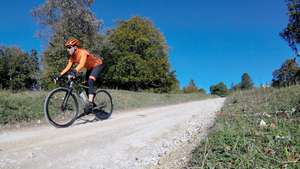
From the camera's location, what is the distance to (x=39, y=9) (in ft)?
86.5

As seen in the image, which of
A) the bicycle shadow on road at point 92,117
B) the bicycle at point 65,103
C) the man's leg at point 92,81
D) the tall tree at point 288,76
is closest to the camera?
the bicycle at point 65,103

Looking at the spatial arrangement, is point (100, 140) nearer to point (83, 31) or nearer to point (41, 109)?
point (41, 109)

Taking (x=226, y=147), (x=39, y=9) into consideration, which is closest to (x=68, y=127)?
(x=226, y=147)

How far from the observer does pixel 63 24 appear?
25.7m

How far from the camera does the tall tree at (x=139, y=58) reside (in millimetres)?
42062

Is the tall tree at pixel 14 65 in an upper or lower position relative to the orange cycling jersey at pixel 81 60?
upper

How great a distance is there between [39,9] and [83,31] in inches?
182

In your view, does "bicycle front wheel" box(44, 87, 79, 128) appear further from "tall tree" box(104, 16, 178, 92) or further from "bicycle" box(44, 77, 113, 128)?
"tall tree" box(104, 16, 178, 92)

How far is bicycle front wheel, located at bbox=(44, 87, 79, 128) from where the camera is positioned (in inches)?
280

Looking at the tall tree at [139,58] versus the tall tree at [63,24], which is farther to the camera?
the tall tree at [139,58]

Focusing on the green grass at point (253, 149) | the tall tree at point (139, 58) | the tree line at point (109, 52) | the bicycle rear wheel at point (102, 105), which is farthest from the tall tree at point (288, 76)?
the tall tree at point (139, 58)

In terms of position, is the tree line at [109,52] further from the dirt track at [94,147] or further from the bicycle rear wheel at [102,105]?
the dirt track at [94,147]

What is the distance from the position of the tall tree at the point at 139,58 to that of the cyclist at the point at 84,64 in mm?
32096

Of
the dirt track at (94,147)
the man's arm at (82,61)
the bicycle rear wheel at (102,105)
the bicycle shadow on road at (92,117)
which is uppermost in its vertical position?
the man's arm at (82,61)
